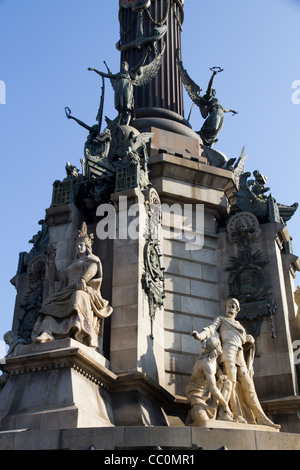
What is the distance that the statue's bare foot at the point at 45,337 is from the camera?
14781mm

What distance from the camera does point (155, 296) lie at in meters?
17.4

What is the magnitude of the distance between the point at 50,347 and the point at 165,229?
653 centimetres

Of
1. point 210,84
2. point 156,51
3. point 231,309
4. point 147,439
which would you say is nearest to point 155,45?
point 156,51

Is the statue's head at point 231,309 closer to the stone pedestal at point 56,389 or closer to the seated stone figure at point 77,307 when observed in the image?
the seated stone figure at point 77,307

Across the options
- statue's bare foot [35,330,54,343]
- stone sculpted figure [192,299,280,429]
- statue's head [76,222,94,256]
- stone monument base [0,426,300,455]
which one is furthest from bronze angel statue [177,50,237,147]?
stone monument base [0,426,300,455]

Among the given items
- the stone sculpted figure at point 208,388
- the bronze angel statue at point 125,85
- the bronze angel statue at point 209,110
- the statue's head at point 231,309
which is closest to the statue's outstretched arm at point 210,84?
the bronze angel statue at point 209,110

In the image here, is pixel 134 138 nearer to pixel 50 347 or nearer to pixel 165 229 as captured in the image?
pixel 165 229

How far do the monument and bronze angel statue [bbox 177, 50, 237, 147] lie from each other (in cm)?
6

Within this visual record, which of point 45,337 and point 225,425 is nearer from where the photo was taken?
point 225,425

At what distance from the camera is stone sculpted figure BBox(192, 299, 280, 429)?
1496 centimetres

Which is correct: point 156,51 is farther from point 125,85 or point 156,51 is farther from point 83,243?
point 83,243

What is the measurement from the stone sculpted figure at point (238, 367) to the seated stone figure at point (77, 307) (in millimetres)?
2703

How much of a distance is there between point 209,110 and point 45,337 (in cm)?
1232

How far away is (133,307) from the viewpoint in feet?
53.8
